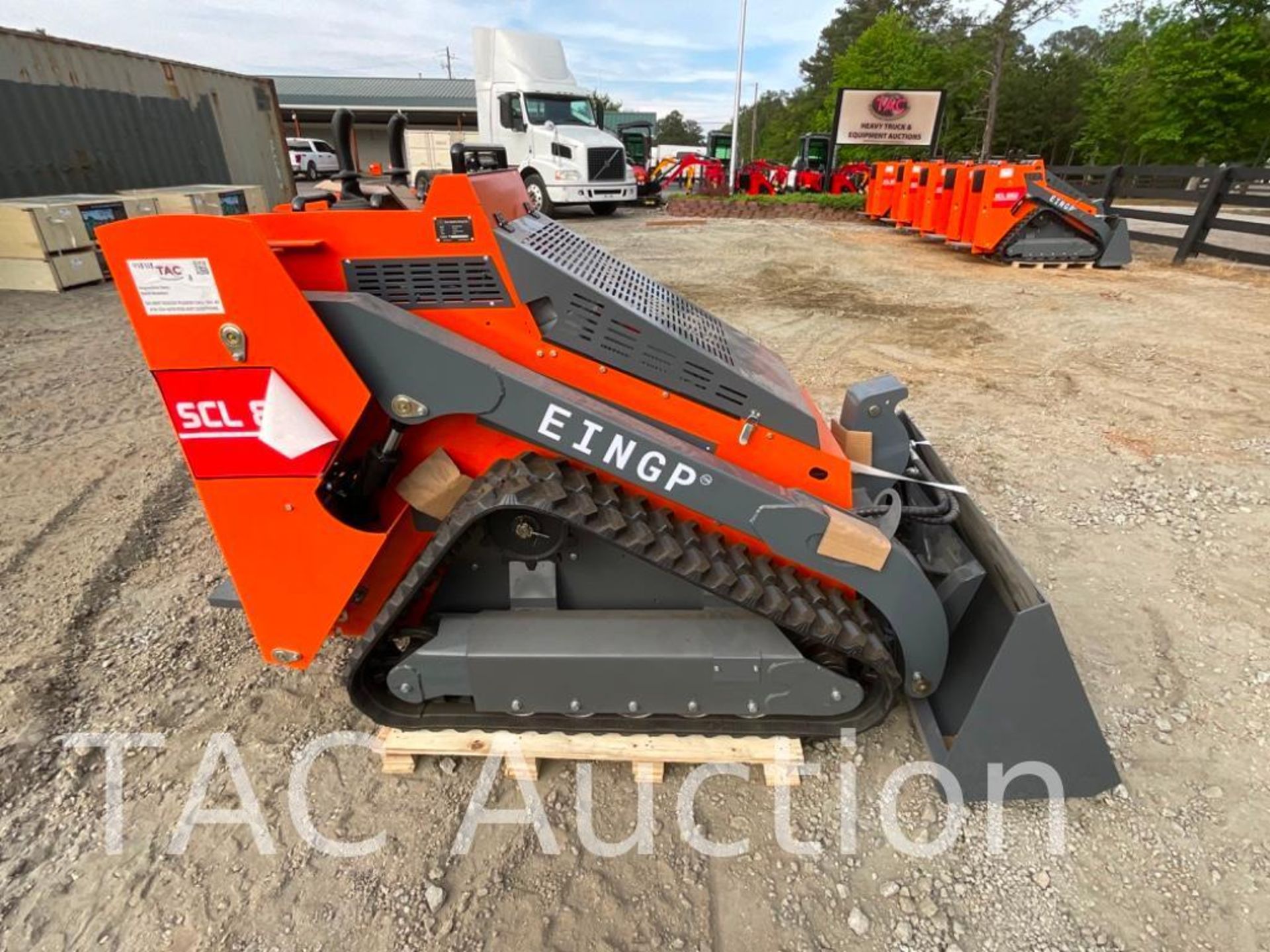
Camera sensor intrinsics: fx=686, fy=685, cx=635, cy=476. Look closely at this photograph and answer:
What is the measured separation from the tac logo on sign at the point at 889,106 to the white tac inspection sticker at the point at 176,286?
79.7ft

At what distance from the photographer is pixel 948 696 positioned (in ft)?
7.69

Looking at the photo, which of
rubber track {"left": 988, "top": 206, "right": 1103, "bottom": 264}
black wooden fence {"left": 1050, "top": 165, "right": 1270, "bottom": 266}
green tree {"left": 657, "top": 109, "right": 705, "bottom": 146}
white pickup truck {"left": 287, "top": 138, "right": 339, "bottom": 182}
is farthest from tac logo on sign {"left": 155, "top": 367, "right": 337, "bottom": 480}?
green tree {"left": 657, "top": 109, "right": 705, "bottom": 146}

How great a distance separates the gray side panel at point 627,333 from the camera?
2102 mm

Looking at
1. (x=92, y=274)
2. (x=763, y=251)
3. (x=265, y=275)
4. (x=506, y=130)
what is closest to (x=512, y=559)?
(x=265, y=275)

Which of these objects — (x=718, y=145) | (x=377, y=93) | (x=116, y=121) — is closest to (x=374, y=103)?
(x=377, y=93)

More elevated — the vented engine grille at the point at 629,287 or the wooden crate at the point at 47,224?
the vented engine grille at the point at 629,287

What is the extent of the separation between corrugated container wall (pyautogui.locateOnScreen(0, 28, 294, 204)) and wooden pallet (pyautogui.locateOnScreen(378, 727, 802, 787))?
38.1 feet

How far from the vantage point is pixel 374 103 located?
4394 centimetres

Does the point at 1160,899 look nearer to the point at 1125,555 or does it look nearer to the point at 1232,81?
the point at 1125,555

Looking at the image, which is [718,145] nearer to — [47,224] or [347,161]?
[47,224]

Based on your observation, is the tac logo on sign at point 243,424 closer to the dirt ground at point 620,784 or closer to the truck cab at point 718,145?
the dirt ground at point 620,784

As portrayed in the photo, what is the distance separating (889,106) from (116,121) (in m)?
20.4

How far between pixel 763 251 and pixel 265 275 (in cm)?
1222

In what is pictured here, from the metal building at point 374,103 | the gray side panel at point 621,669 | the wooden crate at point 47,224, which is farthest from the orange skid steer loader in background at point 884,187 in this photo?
the metal building at point 374,103
